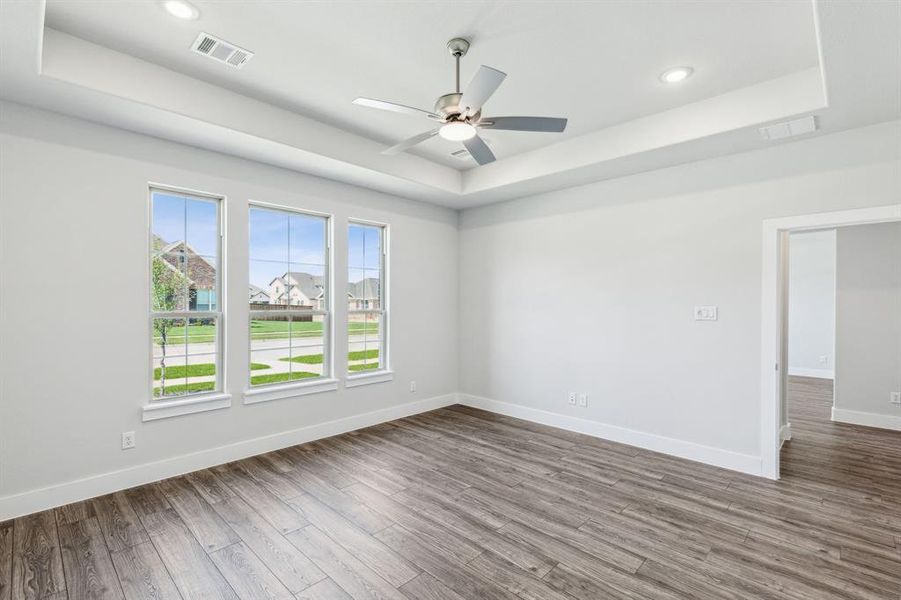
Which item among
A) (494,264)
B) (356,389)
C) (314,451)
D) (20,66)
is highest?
(20,66)

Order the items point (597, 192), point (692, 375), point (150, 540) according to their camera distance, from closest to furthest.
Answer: point (150, 540) → point (692, 375) → point (597, 192)

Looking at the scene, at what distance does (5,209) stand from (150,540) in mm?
2396

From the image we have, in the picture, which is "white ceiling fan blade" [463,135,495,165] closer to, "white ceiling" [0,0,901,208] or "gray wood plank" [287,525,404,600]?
"white ceiling" [0,0,901,208]

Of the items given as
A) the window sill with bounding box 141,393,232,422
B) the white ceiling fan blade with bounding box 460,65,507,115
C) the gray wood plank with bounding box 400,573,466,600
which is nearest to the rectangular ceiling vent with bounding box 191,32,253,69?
the white ceiling fan blade with bounding box 460,65,507,115

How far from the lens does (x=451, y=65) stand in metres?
2.90

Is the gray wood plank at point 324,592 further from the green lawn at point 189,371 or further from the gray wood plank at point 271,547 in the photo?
the green lawn at point 189,371

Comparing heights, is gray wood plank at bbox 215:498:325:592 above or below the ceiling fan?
below

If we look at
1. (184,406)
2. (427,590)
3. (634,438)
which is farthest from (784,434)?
(184,406)

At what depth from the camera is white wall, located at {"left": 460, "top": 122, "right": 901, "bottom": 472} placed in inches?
137

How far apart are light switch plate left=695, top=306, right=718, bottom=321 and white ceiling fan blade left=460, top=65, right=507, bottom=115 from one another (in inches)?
115

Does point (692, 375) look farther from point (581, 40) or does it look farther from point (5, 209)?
point (5, 209)

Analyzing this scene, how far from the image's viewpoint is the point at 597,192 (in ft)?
15.2

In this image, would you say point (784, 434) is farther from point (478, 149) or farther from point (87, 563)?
point (87, 563)

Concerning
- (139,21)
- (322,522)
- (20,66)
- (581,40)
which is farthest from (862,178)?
(20,66)
